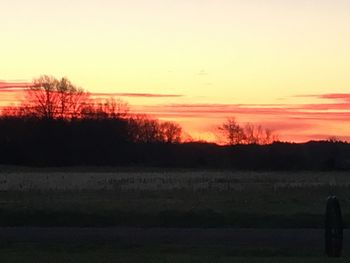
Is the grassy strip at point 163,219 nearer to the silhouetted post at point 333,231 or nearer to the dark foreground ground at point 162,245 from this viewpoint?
the dark foreground ground at point 162,245

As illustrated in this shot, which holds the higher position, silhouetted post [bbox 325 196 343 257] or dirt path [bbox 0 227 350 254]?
silhouetted post [bbox 325 196 343 257]

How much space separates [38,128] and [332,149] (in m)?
41.8

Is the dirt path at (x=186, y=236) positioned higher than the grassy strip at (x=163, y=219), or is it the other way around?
the grassy strip at (x=163, y=219)

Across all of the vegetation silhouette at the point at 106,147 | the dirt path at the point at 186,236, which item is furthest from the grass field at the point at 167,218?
the vegetation silhouette at the point at 106,147

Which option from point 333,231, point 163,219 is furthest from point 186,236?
point 333,231

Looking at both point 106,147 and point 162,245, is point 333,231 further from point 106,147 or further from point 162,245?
point 106,147

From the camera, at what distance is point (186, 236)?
20.2 m

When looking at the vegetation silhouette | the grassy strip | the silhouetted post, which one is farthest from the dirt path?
the vegetation silhouette

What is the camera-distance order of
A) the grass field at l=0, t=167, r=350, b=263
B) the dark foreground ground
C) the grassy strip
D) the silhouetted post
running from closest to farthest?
the dark foreground ground → the grass field at l=0, t=167, r=350, b=263 → the silhouetted post → the grassy strip

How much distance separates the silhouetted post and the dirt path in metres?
1.87

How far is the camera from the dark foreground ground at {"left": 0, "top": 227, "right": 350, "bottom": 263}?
14.6 m

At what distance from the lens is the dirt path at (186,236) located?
18594 millimetres

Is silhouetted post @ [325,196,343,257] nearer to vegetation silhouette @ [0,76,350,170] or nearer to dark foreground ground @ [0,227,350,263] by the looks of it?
dark foreground ground @ [0,227,350,263]

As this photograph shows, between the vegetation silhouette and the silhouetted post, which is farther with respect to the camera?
the vegetation silhouette
